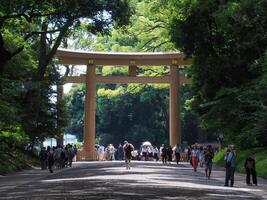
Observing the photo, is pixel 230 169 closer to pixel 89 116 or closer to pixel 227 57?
pixel 227 57

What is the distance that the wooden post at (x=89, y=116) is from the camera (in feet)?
175

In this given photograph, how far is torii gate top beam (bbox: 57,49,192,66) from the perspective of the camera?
172 feet

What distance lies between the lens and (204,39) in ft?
128

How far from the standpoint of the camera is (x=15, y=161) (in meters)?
37.1

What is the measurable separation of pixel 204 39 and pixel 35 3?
17005 mm

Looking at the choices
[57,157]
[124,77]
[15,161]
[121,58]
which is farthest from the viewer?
[124,77]

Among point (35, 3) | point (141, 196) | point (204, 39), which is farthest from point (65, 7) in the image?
point (204, 39)

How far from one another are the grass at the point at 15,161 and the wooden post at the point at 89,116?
10.1 meters

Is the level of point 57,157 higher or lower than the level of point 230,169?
higher

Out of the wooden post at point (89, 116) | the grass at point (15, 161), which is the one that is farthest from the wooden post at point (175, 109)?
the grass at point (15, 161)

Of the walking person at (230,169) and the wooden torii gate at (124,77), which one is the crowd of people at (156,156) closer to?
the walking person at (230,169)

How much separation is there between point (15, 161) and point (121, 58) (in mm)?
19110

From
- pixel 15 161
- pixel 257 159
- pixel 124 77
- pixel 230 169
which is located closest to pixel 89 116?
pixel 124 77

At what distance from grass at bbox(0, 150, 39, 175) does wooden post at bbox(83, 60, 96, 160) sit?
10104 mm
